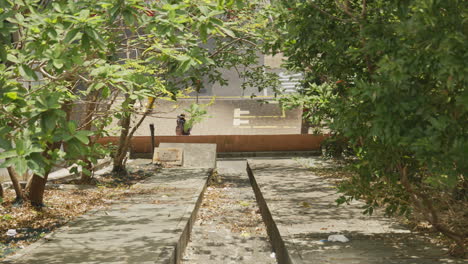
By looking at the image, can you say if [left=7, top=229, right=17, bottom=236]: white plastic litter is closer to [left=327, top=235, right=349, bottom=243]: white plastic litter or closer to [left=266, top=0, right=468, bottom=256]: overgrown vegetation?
[left=327, top=235, right=349, bottom=243]: white plastic litter

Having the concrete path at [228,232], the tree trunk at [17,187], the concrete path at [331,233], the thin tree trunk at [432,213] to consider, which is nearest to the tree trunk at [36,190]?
the tree trunk at [17,187]

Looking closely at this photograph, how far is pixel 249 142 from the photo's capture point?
2991cm

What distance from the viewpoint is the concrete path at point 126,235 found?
289 inches

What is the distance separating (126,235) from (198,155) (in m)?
14.7

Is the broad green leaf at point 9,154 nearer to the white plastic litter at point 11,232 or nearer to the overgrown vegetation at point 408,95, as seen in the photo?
the overgrown vegetation at point 408,95

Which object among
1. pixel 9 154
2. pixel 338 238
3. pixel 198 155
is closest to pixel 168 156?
pixel 198 155

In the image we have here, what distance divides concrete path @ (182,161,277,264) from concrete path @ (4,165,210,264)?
388 millimetres

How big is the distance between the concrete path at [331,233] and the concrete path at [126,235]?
1.47 meters

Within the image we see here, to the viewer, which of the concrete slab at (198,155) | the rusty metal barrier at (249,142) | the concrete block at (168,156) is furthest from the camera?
the rusty metal barrier at (249,142)

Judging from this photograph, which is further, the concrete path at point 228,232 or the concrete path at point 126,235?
the concrete path at point 228,232

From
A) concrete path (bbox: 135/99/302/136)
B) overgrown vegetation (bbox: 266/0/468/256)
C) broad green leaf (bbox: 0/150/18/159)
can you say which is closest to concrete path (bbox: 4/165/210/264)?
broad green leaf (bbox: 0/150/18/159)

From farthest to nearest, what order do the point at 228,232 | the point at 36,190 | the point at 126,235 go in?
the point at 36,190 → the point at 228,232 → the point at 126,235

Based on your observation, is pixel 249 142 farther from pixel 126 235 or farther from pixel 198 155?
Answer: pixel 126 235

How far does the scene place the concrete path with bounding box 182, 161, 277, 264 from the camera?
30.6 ft
